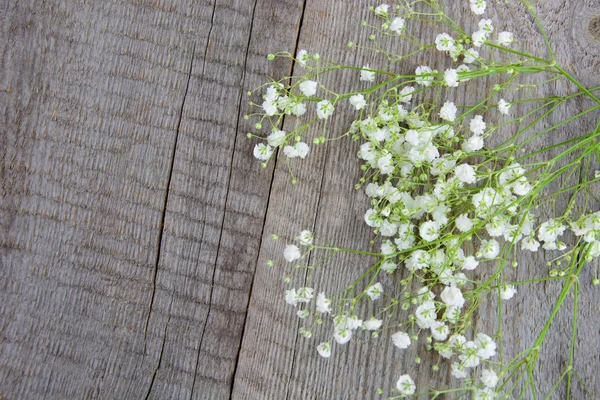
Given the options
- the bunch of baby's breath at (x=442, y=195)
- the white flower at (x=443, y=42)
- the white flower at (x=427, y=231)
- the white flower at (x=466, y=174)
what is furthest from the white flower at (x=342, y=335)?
the white flower at (x=443, y=42)

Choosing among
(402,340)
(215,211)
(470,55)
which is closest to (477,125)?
(470,55)

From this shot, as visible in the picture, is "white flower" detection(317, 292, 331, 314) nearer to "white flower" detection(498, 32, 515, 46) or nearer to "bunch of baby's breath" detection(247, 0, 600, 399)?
"bunch of baby's breath" detection(247, 0, 600, 399)

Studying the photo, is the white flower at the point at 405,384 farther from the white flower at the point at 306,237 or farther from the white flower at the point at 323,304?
Result: the white flower at the point at 306,237

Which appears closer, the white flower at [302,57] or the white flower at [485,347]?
the white flower at [485,347]

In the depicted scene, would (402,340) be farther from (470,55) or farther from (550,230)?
(470,55)

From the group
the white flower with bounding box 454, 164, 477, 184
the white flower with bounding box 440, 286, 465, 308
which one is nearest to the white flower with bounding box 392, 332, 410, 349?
the white flower with bounding box 440, 286, 465, 308

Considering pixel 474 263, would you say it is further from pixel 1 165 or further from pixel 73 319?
pixel 1 165

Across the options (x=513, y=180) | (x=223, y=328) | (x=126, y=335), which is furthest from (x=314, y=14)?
(x=126, y=335)
